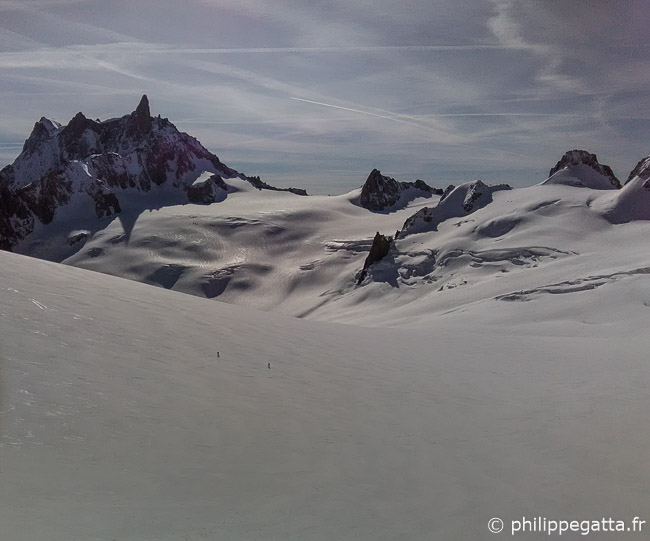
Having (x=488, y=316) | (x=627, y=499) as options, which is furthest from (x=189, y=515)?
(x=488, y=316)

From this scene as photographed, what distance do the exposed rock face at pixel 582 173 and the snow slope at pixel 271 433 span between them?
45.7 m

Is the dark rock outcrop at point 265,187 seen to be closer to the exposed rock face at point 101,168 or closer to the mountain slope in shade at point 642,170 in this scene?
the exposed rock face at point 101,168

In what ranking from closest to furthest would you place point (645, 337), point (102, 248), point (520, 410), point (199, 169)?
point (520, 410) < point (645, 337) < point (102, 248) < point (199, 169)

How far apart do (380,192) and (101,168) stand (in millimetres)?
59716

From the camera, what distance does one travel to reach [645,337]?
12992 mm

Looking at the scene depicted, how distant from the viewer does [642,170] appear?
41.8 m

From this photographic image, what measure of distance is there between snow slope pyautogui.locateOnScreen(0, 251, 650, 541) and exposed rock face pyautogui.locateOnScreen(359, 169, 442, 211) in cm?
9806

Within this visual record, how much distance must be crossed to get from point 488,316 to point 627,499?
48.4 feet

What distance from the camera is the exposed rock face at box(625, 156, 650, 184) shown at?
41013mm

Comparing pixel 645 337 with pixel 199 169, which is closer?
pixel 645 337

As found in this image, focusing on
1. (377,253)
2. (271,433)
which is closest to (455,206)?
(377,253)

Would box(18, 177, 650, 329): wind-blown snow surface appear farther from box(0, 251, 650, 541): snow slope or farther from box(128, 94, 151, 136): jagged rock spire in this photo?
box(128, 94, 151, 136): jagged rock spire

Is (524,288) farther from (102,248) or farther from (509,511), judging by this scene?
(102,248)

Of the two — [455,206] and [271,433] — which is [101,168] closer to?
[455,206]
